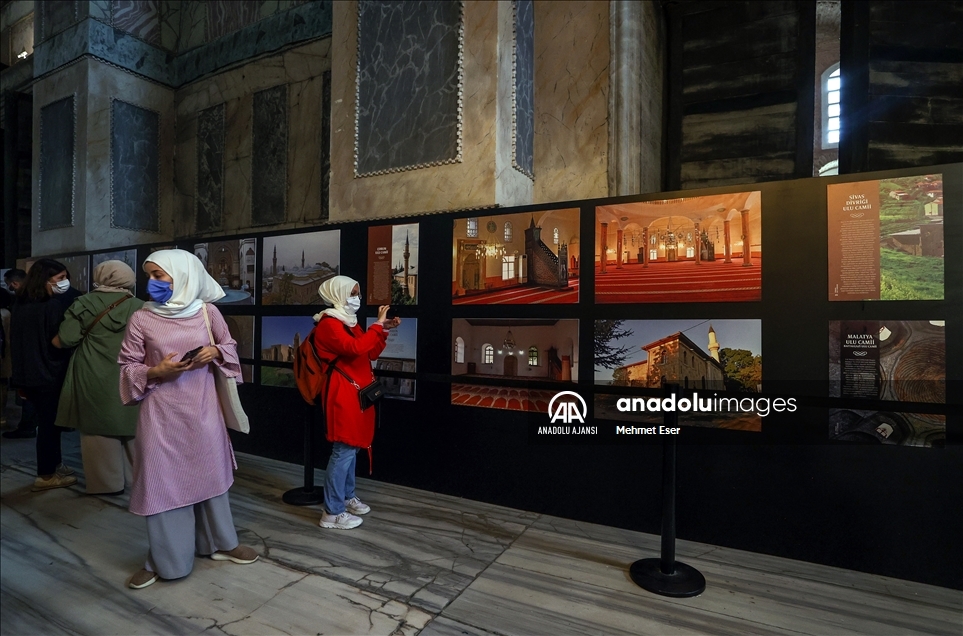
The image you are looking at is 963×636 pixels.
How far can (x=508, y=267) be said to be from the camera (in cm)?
345

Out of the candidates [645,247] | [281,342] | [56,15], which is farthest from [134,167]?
[645,247]

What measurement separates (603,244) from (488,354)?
3.55 ft

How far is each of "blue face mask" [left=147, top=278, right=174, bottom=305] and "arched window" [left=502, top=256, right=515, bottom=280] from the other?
6.49ft

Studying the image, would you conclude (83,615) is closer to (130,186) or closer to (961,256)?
(961,256)

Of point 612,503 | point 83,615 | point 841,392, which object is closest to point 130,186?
point 83,615

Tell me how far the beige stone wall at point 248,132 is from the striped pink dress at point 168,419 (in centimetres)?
438

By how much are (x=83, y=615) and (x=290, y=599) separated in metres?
0.89

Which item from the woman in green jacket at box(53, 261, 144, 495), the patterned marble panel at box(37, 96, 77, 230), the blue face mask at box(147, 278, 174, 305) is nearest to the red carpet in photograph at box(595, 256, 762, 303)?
the blue face mask at box(147, 278, 174, 305)

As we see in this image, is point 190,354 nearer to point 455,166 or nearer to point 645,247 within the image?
point 645,247

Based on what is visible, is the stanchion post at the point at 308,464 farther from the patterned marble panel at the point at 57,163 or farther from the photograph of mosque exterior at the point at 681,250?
the patterned marble panel at the point at 57,163

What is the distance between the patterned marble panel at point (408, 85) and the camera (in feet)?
14.2

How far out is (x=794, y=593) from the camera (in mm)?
2385

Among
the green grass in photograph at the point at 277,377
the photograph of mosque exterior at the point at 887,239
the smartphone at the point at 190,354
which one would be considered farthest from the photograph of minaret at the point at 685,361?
the green grass in photograph at the point at 277,377

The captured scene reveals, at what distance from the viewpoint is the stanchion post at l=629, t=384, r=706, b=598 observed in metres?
2.43
